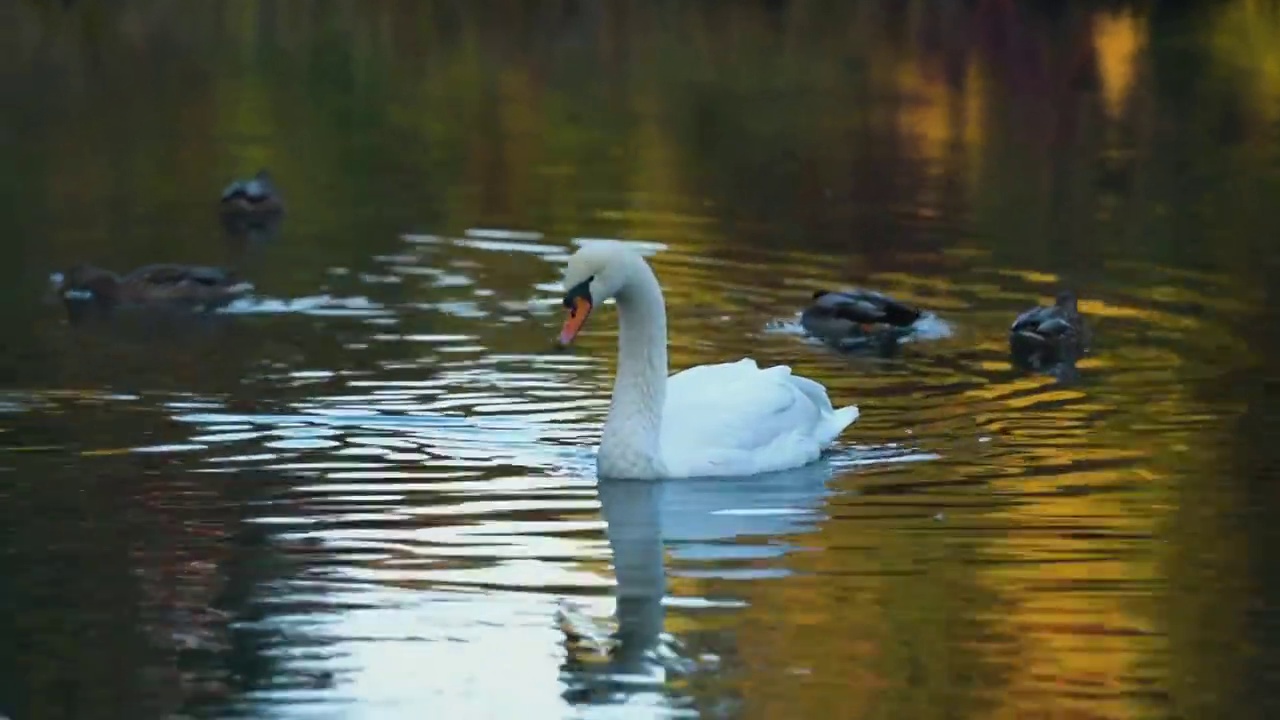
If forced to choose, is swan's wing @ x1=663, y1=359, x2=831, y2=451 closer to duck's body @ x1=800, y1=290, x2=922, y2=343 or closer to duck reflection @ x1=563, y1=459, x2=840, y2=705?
duck reflection @ x1=563, y1=459, x2=840, y2=705

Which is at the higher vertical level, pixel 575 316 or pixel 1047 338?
pixel 575 316

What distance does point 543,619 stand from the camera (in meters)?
10.2

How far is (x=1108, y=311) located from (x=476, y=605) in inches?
395

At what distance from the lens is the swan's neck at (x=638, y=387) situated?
43.0ft

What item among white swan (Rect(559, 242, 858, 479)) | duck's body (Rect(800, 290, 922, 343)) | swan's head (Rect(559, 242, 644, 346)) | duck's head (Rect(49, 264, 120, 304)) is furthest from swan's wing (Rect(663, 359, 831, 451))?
duck's head (Rect(49, 264, 120, 304))

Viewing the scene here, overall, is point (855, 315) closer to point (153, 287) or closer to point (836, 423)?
point (836, 423)

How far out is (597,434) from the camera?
1452 cm

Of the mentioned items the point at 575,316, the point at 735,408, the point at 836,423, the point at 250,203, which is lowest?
the point at 250,203

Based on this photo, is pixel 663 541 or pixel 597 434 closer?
pixel 663 541

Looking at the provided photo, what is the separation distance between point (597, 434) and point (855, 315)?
13.2 ft

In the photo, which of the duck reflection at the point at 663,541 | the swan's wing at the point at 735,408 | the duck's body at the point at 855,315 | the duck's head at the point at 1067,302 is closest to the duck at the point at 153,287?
the duck's body at the point at 855,315

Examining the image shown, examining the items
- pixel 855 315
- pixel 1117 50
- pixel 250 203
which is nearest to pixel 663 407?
pixel 855 315

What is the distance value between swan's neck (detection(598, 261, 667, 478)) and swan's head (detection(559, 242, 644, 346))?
0.13 m

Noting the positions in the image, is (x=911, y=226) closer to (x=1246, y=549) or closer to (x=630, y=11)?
(x=1246, y=549)
